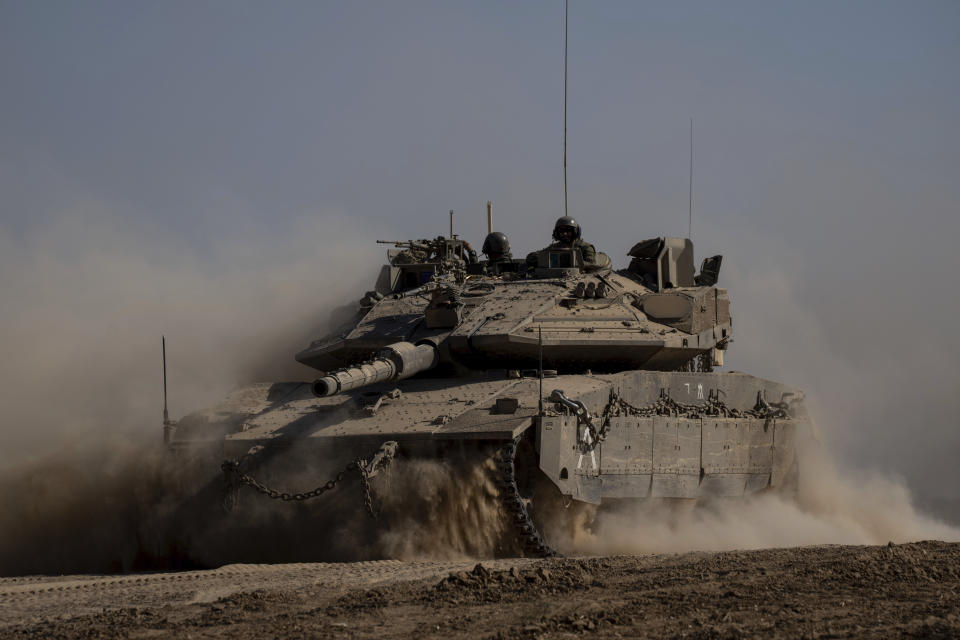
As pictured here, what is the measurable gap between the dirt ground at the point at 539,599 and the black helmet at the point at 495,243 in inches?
333

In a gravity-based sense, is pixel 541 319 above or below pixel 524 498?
above

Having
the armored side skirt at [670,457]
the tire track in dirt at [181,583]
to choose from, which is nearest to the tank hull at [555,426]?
the armored side skirt at [670,457]

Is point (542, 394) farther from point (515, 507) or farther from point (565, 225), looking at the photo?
point (565, 225)

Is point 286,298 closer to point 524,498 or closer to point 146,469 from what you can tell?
point 146,469

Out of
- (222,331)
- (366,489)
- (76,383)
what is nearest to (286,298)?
(222,331)

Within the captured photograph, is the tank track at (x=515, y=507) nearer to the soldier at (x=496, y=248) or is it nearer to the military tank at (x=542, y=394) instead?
the military tank at (x=542, y=394)

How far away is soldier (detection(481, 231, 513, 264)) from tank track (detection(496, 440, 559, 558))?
7.56m

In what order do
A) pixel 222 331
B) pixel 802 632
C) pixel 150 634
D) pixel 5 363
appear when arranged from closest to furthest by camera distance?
pixel 802 632, pixel 150 634, pixel 5 363, pixel 222 331

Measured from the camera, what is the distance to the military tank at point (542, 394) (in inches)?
547

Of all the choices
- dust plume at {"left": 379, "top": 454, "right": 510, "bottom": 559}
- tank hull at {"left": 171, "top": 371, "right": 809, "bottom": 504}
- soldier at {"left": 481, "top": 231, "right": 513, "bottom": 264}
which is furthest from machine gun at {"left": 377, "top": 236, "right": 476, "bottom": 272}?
dust plume at {"left": 379, "top": 454, "right": 510, "bottom": 559}

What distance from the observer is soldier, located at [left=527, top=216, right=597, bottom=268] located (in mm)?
19125

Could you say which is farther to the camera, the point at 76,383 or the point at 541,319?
the point at 76,383

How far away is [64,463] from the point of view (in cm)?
1576

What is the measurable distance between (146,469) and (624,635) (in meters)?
8.21
